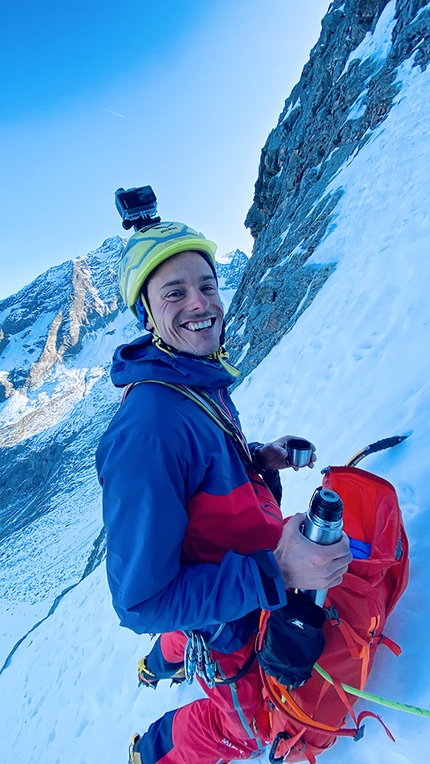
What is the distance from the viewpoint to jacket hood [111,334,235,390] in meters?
1.90

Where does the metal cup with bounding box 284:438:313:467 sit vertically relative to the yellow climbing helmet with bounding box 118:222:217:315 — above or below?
below

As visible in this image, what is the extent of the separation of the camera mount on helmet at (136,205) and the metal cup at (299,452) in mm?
2029

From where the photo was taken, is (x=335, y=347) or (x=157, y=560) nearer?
(x=157, y=560)

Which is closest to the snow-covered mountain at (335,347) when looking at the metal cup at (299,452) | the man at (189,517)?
the metal cup at (299,452)

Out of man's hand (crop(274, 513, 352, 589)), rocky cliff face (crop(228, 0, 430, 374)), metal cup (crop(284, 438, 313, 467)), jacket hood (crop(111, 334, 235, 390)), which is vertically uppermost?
rocky cliff face (crop(228, 0, 430, 374))

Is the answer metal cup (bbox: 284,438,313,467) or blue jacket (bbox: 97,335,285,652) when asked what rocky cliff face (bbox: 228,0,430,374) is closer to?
metal cup (bbox: 284,438,313,467)

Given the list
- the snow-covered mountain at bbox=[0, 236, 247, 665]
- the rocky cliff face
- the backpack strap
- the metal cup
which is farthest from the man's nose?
the snow-covered mountain at bbox=[0, 236, 247, 665]

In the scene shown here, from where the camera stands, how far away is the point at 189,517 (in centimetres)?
177

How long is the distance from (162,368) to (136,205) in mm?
1677

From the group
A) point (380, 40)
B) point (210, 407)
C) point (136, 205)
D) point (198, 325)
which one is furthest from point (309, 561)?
point (380, 40)

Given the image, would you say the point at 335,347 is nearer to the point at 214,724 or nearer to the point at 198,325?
the point at 198,325

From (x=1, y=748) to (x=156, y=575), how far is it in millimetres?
9291

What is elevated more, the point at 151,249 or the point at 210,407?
the point at 151,249

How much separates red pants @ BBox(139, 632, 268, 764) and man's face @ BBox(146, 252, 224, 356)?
71.0 inches
